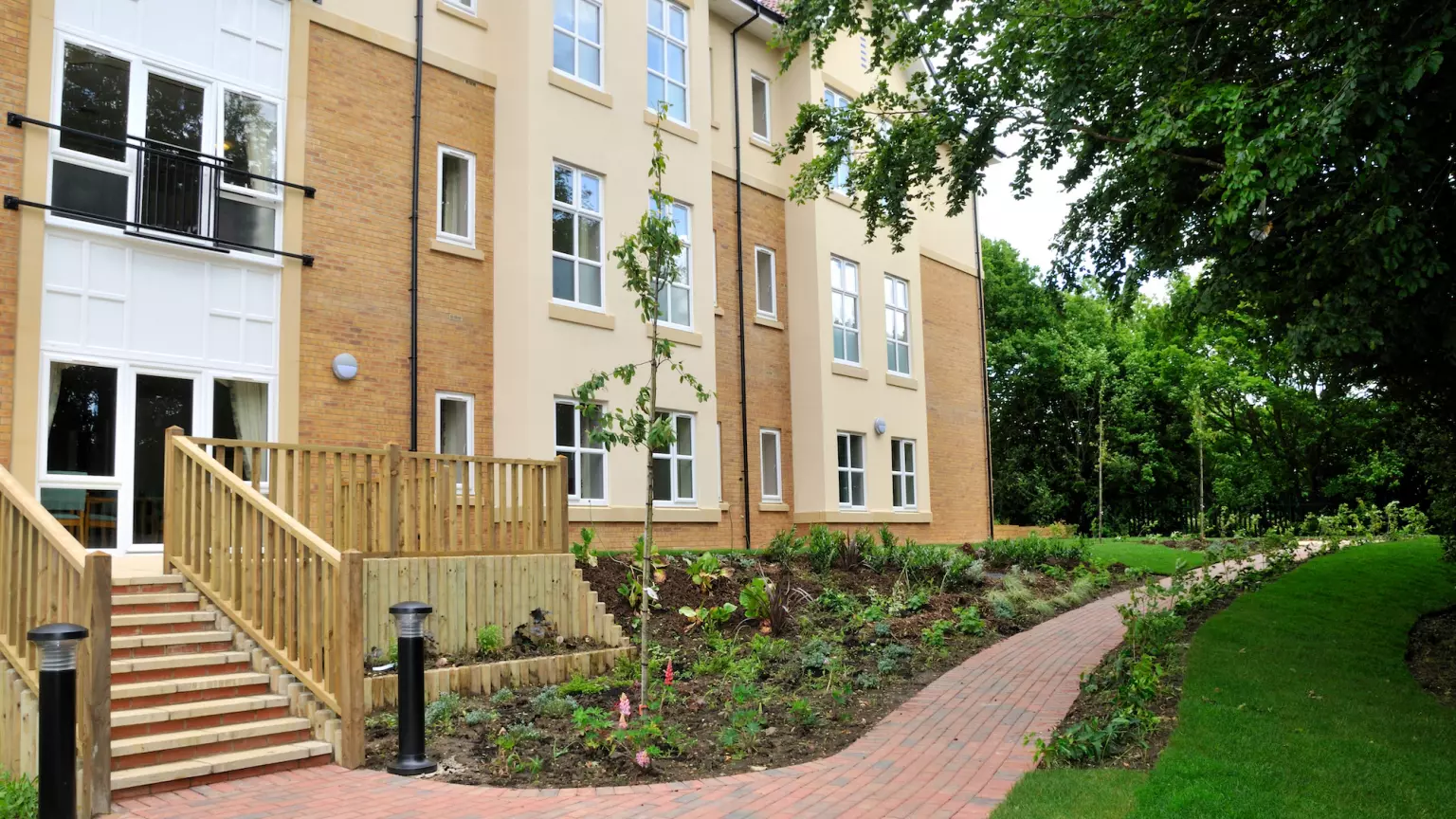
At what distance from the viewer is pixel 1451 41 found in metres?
7.66

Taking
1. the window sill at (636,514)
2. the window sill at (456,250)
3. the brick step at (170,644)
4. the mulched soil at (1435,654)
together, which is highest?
the window sill at (456,250)

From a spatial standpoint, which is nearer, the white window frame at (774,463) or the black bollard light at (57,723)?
the black bollard light at (57,723)

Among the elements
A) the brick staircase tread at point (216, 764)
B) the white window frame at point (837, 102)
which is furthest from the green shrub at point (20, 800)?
the white window frame at point (837, 102)

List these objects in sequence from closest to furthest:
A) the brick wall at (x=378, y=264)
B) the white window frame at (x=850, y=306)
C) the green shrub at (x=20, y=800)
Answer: the green shrub at (x=20, y=800)
the brick wall at (x=378, y=264)
the white window frame at (x=850, y=306)

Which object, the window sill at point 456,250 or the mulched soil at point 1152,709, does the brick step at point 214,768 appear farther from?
the window sill at point 456,250

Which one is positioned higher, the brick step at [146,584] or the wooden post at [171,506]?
the wooden post at [171,506]

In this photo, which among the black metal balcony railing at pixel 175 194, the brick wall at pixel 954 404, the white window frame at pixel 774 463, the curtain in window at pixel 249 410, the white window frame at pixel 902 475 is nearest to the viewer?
the black metal balcony railing at pixel 175 194

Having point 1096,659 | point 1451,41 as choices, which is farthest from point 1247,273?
point 1096,659

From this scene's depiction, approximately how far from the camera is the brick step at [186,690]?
7121mm

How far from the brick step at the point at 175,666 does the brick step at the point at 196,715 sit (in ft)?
1.31

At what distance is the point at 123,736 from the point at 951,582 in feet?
37.5

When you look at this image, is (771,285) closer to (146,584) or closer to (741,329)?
(741,329)

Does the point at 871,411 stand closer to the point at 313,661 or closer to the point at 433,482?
the point at 433,482

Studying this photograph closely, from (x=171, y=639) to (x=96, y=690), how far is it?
6.00ft
